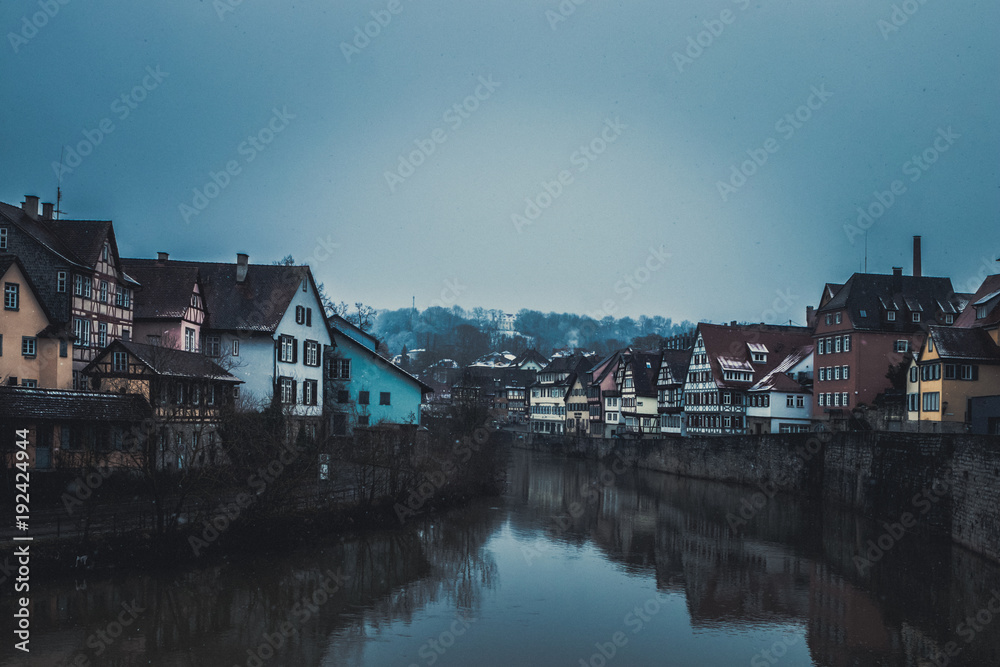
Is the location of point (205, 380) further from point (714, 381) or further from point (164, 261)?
point (714, 381)

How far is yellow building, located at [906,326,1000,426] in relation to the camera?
40281 mm

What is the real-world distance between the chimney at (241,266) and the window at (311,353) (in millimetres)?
4618

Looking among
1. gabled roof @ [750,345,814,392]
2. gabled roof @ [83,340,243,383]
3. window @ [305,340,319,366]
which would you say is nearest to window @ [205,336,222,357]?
window @ [305,340,319,366]

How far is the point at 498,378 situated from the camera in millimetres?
132000

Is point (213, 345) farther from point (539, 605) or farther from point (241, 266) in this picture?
point (539, 605)

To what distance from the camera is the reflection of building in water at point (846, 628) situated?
18.9 metres

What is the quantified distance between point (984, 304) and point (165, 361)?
38212 millimetres

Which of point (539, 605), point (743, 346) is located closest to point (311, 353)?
point (539, 605)

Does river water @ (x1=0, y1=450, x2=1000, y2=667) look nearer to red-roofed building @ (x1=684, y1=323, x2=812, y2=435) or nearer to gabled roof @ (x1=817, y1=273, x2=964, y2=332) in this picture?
gabled roof @ (x1=817, y1=273, x2=964, y2=332)

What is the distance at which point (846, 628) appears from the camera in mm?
20906

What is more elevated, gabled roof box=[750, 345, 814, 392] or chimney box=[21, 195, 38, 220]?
chimney box=[21, 195, 38, 220]

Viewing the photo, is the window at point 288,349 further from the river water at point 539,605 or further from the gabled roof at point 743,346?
the gabled roof at point 743,346

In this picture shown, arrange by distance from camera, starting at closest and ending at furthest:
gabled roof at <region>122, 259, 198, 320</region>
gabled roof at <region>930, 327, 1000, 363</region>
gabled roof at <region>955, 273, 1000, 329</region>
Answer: gabled roof at <region>930, 327, 1000, 363</region> < gabled roof at <region>122, 259, 198, 320</region> < gabled roof at <region>955, 273, 1000, 329</region>

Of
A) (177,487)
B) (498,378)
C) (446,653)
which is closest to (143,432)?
(177,487)
